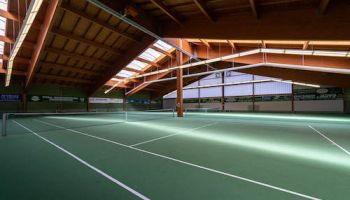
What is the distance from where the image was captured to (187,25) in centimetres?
1040

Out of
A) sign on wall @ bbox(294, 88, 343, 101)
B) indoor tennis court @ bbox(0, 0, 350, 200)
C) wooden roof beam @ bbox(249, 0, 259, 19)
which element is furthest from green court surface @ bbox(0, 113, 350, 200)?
sign on wall @ bbox(294, 88, 343, 101)

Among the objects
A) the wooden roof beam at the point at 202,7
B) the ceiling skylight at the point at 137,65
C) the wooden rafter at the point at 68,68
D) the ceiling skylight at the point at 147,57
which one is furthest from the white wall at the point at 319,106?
the wooden rafter at the point at 68,68

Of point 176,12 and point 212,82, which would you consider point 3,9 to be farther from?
point 212,82

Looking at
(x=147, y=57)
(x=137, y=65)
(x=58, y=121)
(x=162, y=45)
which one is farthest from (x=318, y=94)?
(x=58, y=121)

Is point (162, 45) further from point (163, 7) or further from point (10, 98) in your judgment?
point (10, 98)

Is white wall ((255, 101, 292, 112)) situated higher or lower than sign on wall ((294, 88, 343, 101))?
lower

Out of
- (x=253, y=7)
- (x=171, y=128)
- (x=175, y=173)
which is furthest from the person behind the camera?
(x=171, y=128)

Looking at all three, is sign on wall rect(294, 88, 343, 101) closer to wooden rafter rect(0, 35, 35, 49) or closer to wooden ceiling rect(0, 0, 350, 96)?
wooden ceiling rect(0, 0, 350, 96)

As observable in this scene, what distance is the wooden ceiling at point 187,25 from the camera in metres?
7.23

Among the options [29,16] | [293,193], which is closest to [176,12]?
[29,16]

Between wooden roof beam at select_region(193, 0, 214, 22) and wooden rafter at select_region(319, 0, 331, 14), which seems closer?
wooden rafter at select_region(319, 0, 331, 14)

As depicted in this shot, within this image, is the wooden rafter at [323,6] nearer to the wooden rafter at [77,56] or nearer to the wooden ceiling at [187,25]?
the wooden ceiling at [187,25]

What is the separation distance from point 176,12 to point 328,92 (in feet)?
91.2

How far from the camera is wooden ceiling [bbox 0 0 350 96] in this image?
7.23 m
